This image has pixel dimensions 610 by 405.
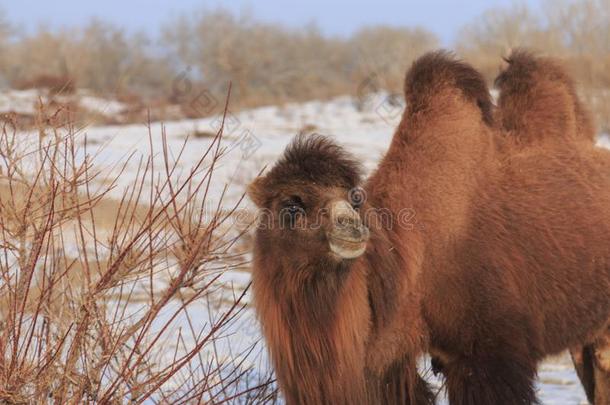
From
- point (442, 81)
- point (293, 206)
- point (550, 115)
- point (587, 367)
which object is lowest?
point (587, 367)

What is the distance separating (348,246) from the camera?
13.3 ft

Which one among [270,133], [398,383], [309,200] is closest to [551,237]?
[398,383]

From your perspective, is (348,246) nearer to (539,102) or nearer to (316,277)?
(316,277)

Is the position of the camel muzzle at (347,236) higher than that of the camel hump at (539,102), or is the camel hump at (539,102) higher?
the camel hump at (539,102)

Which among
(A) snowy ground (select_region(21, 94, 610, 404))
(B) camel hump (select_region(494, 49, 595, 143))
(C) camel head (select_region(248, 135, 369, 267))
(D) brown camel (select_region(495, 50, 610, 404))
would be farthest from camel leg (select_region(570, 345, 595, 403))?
(C) camel head (select_region(248, 135, 369, 267))

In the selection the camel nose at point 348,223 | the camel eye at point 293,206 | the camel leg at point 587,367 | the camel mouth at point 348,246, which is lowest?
the camel leg at point 587,367

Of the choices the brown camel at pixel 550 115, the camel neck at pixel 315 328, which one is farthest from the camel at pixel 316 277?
the brown camel at pixel 550 115

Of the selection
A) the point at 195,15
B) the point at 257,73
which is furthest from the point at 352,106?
the point at 195,15

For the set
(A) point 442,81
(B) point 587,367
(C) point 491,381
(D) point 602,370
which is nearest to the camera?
(C) point 491,381

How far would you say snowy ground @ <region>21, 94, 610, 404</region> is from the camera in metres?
16.5

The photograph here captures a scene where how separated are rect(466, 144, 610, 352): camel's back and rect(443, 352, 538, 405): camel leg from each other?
383 millimetres

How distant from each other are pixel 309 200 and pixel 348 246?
41cm

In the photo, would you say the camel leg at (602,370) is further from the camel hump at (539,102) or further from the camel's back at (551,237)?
the camel hump at (539,102)

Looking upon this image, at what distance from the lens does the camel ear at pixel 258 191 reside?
457cm
